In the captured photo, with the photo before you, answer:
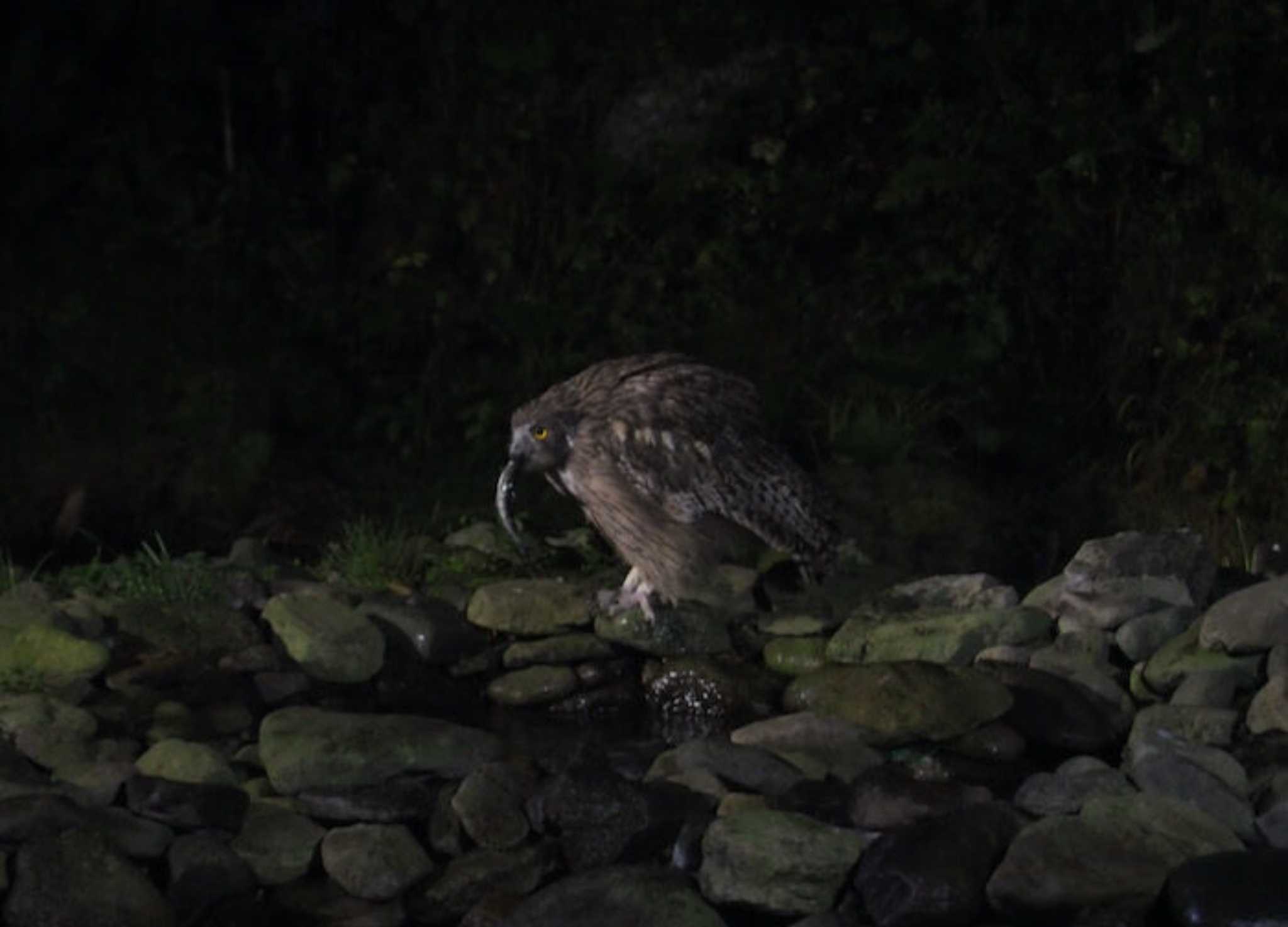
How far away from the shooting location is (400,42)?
10.3 meters

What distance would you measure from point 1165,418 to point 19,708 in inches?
176

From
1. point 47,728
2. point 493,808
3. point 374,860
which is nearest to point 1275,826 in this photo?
point 493,808

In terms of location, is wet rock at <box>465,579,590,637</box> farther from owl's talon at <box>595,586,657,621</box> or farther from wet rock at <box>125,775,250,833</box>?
wet rock at <box>125,775,250,833</box>

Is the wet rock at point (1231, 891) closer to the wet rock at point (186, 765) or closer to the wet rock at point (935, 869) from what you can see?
the wet rock at point (935, 869)

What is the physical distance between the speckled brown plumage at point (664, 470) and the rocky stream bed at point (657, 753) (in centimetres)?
21

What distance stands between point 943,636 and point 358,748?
1923 mm

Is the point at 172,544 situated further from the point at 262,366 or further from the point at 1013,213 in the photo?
the point at 1013,213

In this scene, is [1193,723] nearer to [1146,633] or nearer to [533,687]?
[1146,633]

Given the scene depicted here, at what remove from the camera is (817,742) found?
249 inches

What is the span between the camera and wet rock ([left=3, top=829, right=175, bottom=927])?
5336mm

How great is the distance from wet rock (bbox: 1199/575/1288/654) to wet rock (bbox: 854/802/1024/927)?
1.37m

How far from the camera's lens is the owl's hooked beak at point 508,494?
7152 mm

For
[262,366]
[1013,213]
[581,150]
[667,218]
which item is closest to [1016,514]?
[1013,213]

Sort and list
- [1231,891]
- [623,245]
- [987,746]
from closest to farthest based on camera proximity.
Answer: [1231,891] → [987,746] → [623,245]
